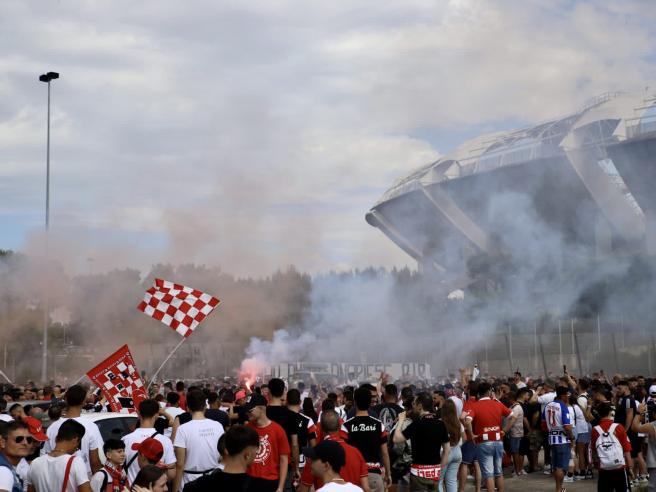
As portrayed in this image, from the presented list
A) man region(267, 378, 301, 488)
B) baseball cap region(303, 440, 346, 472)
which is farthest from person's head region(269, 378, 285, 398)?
baseball cap region(303, 440, 346, 472)

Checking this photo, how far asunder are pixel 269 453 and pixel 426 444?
8.52 ft

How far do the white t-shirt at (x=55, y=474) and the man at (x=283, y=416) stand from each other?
2815mm

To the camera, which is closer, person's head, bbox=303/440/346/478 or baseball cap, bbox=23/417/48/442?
person's head, bbox=303/440/346/478

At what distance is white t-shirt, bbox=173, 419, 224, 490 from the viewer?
8.30 meters

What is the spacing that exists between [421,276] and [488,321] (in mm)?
8409

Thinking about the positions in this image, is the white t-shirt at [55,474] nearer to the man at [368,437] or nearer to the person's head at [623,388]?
the man at [368,437]

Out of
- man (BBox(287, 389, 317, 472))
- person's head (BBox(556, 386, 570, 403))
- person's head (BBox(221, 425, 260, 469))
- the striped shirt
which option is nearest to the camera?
person's head (BBox(221, 425, 260, 469))

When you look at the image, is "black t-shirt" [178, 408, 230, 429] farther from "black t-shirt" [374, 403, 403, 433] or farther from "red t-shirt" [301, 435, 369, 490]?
"red t-shirt" [301, 435, 369, 490]

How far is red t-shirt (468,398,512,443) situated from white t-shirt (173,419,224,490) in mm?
5433

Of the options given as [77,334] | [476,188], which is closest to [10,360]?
[77,334]

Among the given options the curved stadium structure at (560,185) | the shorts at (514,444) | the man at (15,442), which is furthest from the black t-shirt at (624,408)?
the curved stadium structure at (560,185)

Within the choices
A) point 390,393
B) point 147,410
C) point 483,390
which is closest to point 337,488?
point 147,410

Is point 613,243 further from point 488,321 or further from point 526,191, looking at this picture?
point 488,321

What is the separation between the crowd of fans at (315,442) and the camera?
638cm
